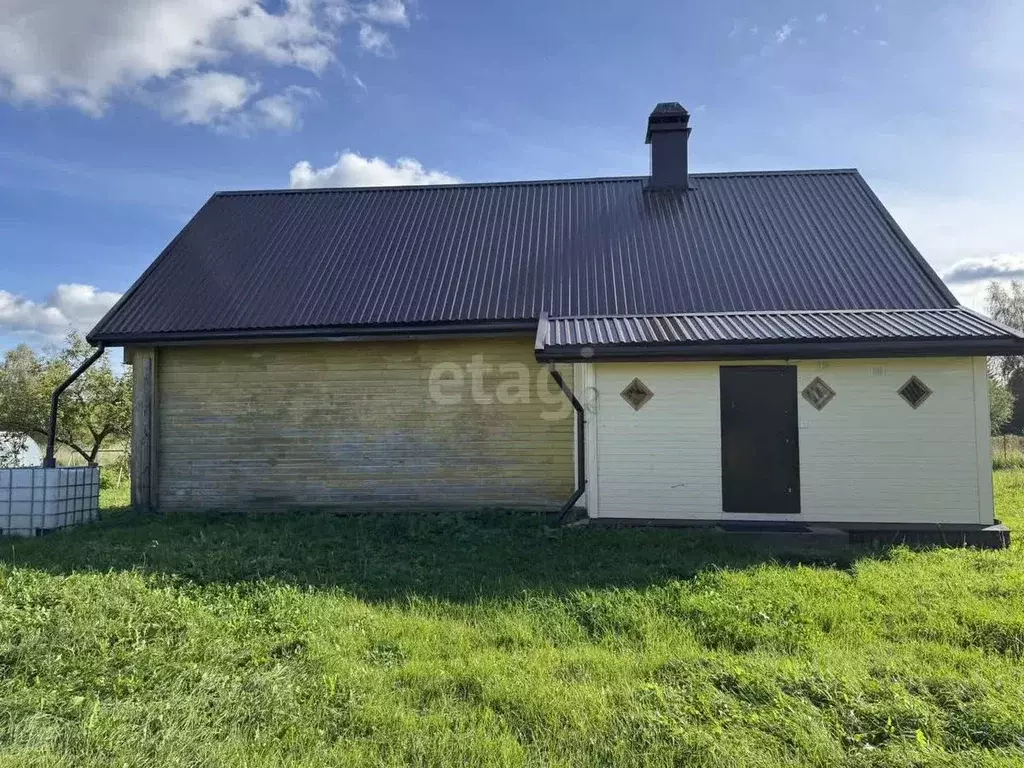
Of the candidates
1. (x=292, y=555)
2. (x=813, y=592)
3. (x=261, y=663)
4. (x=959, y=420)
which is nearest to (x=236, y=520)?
(x=292, y=555)

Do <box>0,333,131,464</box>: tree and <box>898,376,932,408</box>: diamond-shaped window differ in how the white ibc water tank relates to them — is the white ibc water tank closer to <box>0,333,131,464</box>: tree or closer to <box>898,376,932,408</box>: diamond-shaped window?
<box>0,333,131,464</box>: tree

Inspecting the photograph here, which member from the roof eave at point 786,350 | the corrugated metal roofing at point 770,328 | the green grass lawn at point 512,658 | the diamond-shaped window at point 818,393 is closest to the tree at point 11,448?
the green grass lawn at point 512,658

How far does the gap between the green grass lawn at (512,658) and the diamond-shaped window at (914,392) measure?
179cm

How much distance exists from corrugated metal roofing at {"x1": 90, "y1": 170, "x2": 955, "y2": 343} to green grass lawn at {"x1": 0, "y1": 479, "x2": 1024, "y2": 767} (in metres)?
3.99

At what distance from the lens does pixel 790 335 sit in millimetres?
7230

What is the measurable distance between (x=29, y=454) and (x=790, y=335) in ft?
63.7

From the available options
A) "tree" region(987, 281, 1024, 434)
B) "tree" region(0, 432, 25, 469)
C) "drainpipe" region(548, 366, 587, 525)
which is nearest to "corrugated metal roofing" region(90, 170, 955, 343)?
"drainpipe" region(548, 366, 587, 525)

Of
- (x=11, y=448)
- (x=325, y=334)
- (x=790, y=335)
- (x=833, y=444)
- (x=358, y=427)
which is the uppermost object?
(x=325, y=334)

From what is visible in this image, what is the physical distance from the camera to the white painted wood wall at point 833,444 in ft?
23.5

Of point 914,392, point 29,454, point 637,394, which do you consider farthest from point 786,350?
point 29,454

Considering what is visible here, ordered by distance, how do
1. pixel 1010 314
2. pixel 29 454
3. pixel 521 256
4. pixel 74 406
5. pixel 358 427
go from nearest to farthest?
1. pixel 358 427
2. pixel 521 256
3. pixel 74 406
4. pixel 29 454
5. pixel 1010 314

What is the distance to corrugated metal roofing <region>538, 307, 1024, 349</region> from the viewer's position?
23.3 ft

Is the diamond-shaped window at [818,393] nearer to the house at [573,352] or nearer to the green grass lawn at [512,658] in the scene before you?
the house at [573,352]

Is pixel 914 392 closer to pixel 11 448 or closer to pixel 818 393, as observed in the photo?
pixel 818 393
